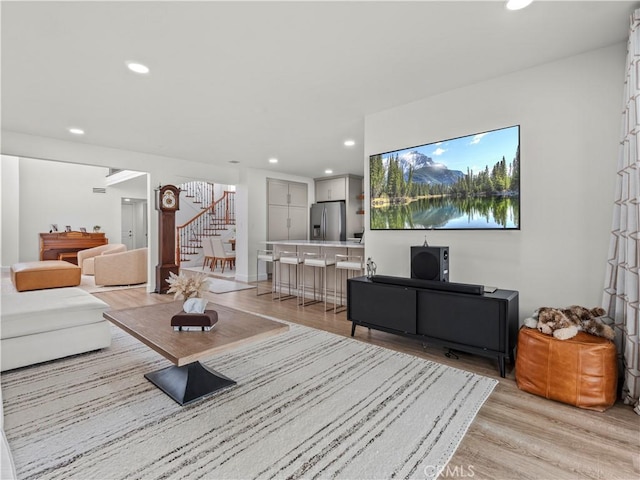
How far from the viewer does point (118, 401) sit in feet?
6.95

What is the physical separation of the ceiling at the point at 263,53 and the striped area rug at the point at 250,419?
254 centimetres

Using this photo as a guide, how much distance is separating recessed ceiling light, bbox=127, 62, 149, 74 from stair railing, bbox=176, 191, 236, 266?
7354 mm

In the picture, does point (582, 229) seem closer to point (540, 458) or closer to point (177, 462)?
point (540, 458)

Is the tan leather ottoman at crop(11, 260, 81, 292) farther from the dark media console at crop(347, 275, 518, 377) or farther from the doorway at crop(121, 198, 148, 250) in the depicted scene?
the dark media console at crop(347, 275, 518, 377)

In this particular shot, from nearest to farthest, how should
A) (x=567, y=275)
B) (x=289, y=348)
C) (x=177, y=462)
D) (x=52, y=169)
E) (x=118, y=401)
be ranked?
1. (x=177, y=462)
2. (x=118, y=401)
3. (x=567, y=275)
4. (x=289, y=348)
5. (x=52, y=169)

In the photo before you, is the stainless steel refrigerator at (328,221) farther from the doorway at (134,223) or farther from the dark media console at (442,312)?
the doorway at (134,223)

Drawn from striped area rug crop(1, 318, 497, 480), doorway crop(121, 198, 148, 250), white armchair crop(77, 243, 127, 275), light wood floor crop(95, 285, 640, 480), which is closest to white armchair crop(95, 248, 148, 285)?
white armchair crop(77, 243, 127, 275)

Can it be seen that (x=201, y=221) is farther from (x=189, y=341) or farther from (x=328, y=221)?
(x=189, y=341)

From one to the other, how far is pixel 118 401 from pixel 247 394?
0.84m

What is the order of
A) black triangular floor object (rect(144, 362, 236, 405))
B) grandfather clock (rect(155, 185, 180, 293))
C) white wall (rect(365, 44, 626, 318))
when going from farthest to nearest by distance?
1. grandfather clock (rect(155, 185, 180, 293))
2. white wall (rect(365, 44, 626, 318))
3. black triangular floor object (rect(144, 362, 236, 405))

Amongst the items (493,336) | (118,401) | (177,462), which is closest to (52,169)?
(118,401)

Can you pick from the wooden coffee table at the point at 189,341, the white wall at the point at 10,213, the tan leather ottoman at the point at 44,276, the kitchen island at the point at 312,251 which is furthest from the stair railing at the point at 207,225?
the wooden coffee table at the point at 189,341

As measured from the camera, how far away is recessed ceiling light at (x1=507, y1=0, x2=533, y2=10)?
1976 millimetres

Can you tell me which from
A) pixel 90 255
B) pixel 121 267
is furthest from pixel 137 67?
pixel 90 255
